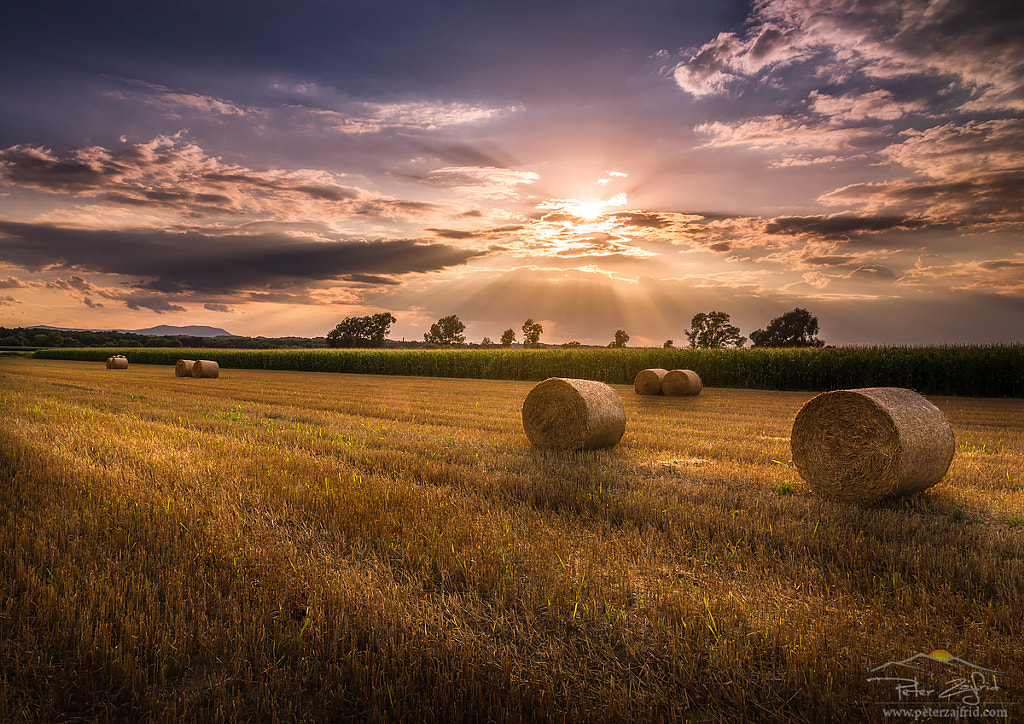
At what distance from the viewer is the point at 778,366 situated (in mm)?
28938

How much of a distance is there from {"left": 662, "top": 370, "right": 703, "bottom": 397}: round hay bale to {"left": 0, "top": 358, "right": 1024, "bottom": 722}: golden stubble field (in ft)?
Answer: 48.9

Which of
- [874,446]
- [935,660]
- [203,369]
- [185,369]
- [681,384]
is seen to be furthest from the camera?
[185,369]

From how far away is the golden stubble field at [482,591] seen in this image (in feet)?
9.38

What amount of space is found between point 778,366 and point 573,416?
2290 cm

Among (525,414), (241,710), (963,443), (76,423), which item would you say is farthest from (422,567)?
(963,443)

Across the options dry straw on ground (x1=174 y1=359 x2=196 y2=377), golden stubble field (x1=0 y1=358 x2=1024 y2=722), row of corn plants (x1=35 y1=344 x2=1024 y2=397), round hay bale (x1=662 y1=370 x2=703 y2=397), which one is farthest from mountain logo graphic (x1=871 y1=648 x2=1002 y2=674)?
dry straw on ground (x1=174 y1=359 x2=196 y2=377)

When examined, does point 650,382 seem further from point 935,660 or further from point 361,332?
point 361,332

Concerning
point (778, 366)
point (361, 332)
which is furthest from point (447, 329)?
point (778, 366)

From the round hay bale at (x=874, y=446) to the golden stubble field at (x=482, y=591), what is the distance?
35 centimetres

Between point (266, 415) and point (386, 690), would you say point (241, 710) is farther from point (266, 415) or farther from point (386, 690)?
point (266, 415)

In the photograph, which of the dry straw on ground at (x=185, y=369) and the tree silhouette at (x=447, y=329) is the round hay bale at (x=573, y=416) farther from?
the tree silhouette at (x=447, y=329)

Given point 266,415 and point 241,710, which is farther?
point 266,415

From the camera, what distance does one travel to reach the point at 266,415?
44.9 ft

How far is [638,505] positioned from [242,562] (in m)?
3.73
